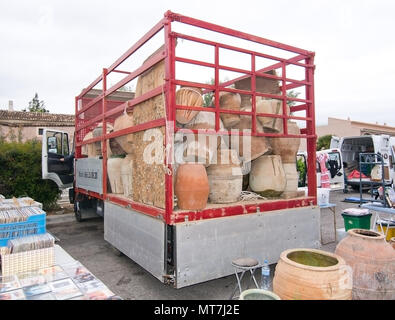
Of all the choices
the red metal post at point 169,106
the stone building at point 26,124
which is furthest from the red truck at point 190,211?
the stone building at point 26,124

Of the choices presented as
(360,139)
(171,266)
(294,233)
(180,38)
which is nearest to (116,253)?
(171,266)

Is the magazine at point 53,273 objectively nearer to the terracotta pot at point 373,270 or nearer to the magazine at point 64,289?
the magazine at point 64,289

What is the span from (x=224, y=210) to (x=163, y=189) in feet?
2.13

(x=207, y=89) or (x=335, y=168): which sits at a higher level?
(x=207, y=89)

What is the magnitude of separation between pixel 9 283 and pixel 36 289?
0.73 feet

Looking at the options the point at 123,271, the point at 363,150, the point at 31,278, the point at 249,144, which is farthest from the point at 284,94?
the point at 363,150

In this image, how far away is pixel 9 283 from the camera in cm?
181

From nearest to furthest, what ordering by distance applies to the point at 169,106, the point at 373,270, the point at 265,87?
the point at 373,270, the point at 169,106, the point at 265,87

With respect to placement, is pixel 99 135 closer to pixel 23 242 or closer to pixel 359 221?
pixel 23 242

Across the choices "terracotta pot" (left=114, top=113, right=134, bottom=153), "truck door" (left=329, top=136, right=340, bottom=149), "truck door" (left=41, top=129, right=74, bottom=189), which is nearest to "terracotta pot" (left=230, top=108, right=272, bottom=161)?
"terracotta pot" (left=114, top=113, right=134, bottom=153)

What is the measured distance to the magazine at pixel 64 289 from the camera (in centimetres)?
165

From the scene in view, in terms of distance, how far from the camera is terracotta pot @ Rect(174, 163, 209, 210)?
9.37ft

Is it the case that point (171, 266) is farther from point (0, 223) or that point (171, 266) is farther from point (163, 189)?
point (0, 223)
